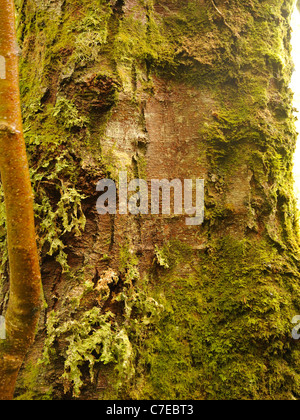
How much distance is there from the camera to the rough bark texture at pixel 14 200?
60.6 inches

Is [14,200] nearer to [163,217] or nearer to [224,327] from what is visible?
[163,217]

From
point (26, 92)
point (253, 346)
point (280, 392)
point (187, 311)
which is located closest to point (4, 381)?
point (187, 311)

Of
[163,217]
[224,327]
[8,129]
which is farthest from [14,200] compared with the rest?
[224,327]

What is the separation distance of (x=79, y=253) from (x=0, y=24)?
1359 mm

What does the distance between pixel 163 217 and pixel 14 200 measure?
1.08m

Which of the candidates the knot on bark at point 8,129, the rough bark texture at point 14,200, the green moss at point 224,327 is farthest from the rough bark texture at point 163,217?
the knot on bark at point 8,129

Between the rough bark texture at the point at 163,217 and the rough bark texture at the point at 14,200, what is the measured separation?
22cm

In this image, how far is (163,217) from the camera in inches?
88.2

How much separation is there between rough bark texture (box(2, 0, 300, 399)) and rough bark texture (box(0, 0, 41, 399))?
0.71ft

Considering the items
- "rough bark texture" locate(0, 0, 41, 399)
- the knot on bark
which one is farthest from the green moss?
the knot on bark

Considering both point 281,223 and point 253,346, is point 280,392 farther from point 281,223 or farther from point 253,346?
point 281,223

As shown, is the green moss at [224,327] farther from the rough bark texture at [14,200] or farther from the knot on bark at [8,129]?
the knot on bark at [8,129]

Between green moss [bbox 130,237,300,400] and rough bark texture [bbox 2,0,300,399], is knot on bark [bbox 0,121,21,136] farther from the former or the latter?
green moss [bbox 130,237,300,400]

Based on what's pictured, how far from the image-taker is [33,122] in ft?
6.98
